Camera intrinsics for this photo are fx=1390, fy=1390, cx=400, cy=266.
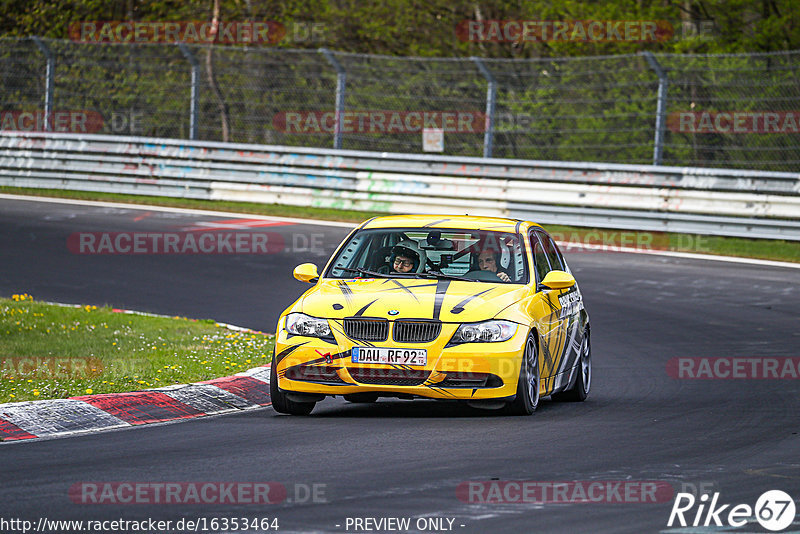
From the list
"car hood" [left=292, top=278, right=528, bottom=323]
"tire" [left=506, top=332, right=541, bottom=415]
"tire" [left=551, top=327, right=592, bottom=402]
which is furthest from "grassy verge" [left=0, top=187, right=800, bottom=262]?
"car hood" [left=292, top=278, right=528, bottom=323]

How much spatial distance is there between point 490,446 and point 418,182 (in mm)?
16474

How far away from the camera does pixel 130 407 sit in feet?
31.2

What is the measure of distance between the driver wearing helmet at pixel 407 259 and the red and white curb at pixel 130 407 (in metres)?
1.41

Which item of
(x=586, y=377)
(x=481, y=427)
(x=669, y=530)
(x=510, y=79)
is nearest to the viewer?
(x=669, y=530)

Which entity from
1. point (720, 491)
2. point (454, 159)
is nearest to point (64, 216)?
point (454, 159)

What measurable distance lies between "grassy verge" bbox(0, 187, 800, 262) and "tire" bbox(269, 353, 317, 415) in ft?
41.7

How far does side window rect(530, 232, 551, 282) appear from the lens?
10547 millimetres

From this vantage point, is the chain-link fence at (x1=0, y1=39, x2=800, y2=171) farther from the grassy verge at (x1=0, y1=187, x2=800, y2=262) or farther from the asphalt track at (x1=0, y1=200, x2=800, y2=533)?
the asphalt track at (x1=0, y1=200, x2=800, y2=533)

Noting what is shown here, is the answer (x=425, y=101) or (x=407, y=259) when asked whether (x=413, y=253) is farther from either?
(x=425, y=101)

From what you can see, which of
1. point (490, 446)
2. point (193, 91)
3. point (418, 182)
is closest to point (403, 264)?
point (490, 446)

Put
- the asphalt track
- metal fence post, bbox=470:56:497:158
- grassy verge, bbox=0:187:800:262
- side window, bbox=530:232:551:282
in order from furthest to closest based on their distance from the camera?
metal fence post, bbox=470:56:497:158
grassy verge, bbox=0:187:800:262
side window, bbox=530:232:551:282
the asphalt track

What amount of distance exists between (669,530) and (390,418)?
3.73 m

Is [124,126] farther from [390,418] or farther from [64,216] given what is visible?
[390,418]

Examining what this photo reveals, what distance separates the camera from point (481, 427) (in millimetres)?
9047
